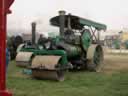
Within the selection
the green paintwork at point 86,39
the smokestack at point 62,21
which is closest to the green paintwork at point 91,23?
the green paintwork at point 86,39

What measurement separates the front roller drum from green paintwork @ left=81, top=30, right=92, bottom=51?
2.67 m

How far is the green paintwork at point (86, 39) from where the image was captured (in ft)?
39.0

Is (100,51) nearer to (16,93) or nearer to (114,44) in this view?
(16,93)

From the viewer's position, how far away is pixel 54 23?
488 inches

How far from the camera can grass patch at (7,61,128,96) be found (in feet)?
24.4

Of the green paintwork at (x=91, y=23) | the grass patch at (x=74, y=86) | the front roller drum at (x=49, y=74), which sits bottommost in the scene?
the grass patch at (x=74, y=86)

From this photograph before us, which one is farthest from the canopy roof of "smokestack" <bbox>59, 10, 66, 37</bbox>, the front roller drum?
the front roller drum

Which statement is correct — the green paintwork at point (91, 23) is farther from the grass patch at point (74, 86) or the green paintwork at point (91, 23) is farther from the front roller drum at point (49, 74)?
the front roller drum at point (49, 74)

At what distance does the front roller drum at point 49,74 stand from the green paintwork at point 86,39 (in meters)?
2.67

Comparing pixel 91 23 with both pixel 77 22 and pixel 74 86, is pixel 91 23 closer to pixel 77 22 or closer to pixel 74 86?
A: pixel 77 22

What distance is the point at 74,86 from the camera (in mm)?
Answer: 8422

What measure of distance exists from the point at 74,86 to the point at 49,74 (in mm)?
1094

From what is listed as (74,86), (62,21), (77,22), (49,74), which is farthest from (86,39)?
(74,86)

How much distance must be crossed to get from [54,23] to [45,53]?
285cm
